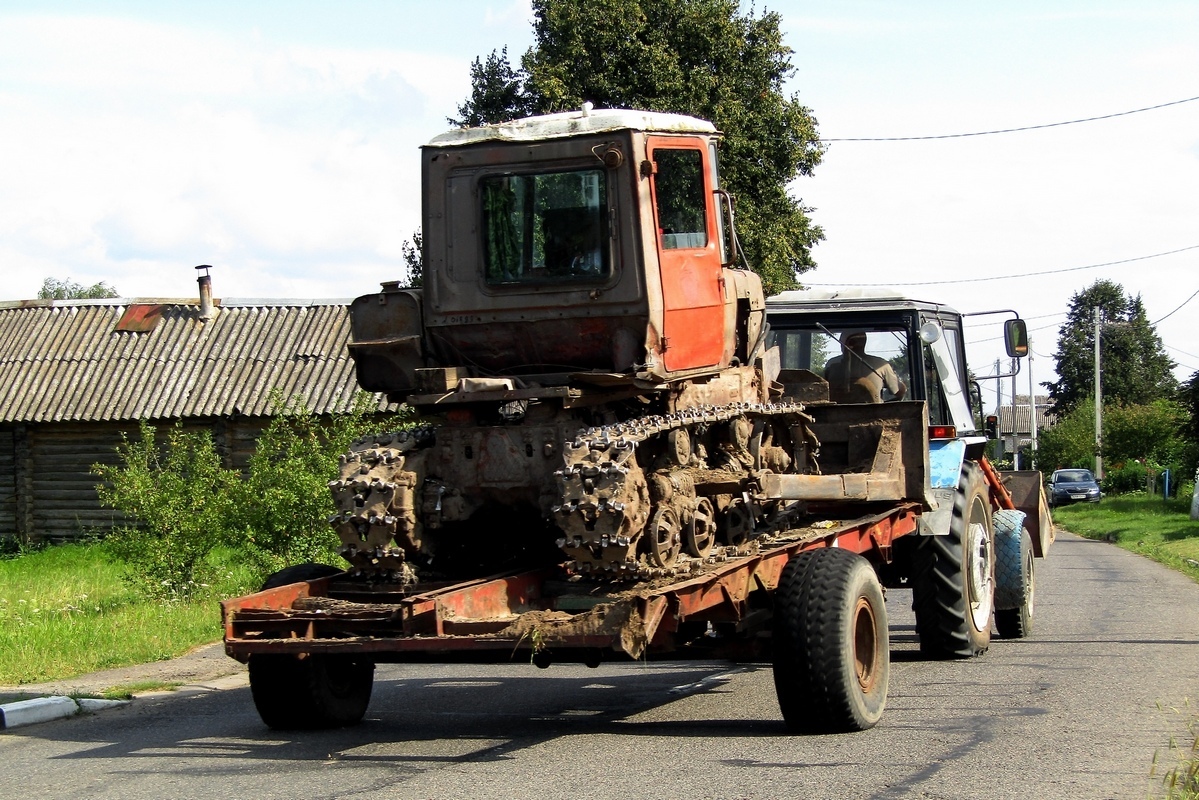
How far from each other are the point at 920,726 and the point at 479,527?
9.52ft

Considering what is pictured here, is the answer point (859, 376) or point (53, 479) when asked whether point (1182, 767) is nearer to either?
point (859, 376)

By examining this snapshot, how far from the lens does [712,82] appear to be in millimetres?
26812

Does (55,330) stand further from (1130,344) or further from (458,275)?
(1130,344)

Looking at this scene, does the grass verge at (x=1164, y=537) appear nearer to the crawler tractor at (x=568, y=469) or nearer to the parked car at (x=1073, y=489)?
the parked car at (x=1073, y=489)

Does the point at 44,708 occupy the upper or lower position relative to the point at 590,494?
lower

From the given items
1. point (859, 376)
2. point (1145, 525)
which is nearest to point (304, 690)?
point (859, 376)

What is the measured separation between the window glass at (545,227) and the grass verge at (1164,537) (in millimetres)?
4130

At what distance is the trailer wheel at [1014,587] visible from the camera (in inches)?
510

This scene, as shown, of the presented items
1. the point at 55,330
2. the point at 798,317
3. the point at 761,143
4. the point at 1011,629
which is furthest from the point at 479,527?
the point at 55,330

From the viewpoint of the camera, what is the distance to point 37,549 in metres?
27.4

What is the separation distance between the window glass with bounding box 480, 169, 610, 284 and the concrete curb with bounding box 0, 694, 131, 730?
4.13 meters

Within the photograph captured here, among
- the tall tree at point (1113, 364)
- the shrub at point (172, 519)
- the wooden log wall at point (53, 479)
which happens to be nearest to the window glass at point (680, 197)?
the shrub at point (172, 519)

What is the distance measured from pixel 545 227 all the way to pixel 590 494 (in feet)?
6.89

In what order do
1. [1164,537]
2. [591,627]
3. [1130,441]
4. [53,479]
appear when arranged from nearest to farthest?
1. [591,627]
2. [53,479]
3. [1164,537]
4. [1130,441]
